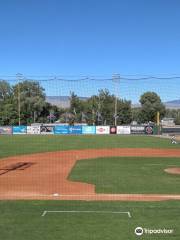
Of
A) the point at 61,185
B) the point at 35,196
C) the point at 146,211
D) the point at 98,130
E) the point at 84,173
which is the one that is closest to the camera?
the point at 146,211

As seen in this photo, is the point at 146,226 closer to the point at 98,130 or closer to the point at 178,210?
the point at 178,210

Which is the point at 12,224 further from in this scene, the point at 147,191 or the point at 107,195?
the point at 147,191

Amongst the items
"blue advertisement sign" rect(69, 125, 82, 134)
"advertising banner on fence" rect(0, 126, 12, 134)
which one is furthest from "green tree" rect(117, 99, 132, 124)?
"advertising banner on fence" rect(0, 126, 12, 134)

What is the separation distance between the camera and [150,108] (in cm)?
15562

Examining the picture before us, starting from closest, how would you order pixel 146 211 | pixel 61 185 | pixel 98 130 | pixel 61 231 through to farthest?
pixel 61 231
pixel 146 211
pixel 61 185
pixel 98 130

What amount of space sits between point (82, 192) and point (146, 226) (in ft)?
22.6

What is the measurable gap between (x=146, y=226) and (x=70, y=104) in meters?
144

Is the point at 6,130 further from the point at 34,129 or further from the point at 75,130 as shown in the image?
the point at 75,130

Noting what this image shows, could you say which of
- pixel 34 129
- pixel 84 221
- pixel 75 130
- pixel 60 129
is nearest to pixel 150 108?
pixel 75 130

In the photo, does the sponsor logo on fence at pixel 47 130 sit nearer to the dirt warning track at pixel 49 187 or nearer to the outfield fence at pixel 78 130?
the outfield fence at pixel 78 130

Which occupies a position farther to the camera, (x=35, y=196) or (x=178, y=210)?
(x=35, y=196)

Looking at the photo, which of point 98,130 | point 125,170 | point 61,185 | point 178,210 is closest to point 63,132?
point 98,130

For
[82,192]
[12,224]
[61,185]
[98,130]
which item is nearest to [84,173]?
[61,185]

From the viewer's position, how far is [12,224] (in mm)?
11734
